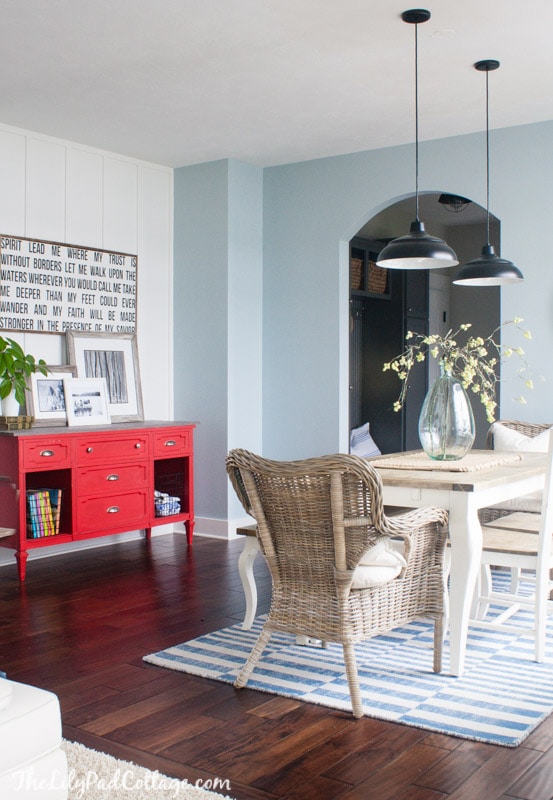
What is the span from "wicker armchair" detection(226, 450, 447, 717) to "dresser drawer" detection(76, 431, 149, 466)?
2282mm

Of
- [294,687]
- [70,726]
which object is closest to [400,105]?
[294,687]

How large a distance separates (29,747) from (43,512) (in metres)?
3.33

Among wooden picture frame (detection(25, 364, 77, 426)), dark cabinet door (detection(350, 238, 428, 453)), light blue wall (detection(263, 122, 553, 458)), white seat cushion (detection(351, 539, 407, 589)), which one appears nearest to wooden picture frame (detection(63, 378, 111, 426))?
wooden picture frame (detection(25, 364, 77, 426))

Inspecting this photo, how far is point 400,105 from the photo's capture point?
494 cm

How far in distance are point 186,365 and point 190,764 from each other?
13.7ft

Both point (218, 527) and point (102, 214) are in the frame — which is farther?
point (218, 527)

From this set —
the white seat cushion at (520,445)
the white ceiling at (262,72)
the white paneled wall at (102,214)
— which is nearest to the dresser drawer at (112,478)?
the white paneled wall at (102,214)

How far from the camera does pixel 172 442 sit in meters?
5.83

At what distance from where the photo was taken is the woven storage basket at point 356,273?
7574 millimetres

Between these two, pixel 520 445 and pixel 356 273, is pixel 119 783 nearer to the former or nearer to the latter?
pixel 520 445

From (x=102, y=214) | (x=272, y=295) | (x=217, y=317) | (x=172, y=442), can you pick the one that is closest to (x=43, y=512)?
(x=172, y=442)

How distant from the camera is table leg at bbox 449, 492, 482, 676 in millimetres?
3121

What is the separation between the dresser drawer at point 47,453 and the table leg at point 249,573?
1741 millimetres

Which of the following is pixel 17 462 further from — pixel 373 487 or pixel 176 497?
pixel 373 487
